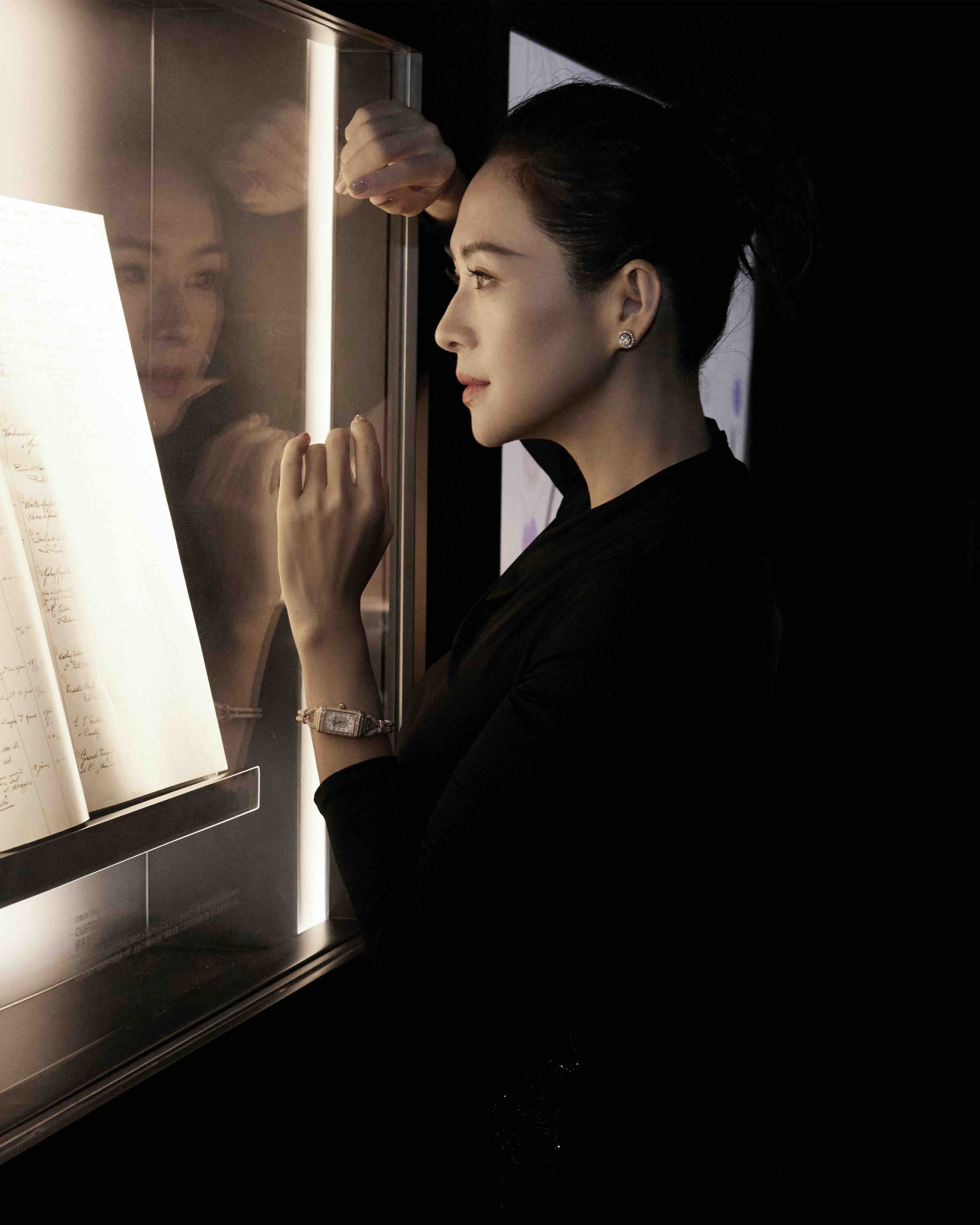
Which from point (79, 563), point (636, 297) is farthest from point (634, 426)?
point (79, 563)

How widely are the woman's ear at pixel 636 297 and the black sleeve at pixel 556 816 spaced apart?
20cm

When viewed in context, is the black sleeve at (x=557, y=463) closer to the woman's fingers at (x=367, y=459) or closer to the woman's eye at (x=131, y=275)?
the woman's fingers at (x=367, y=459)

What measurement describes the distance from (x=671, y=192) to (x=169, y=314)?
40cm

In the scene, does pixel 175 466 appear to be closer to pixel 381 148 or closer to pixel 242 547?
pixel 242 547

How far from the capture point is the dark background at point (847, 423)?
1862 millimetres

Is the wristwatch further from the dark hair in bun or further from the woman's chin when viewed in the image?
the dark hair in bun

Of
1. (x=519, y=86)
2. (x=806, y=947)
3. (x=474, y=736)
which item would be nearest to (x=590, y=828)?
(x=474, y=736)

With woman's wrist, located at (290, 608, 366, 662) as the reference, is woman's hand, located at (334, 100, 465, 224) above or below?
above

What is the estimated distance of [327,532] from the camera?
881mm

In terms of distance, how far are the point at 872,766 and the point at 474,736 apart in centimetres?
132

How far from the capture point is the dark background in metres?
1.86

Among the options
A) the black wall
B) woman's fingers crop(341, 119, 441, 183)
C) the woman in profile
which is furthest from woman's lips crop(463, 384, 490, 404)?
the black wall

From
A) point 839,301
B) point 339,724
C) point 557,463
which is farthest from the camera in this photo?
point 839,301

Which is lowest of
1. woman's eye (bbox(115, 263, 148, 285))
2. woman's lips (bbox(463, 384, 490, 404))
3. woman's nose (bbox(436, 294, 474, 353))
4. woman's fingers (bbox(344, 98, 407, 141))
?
woman's lips (bbox(463, 384, 490, 404))
